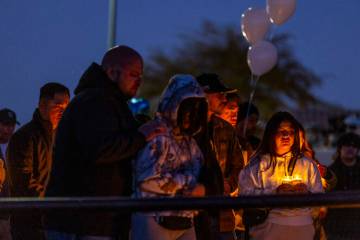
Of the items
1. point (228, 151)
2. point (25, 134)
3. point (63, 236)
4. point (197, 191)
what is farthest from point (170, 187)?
point (25, 134)

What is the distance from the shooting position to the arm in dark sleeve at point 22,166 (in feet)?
20.5

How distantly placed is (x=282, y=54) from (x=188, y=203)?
102ft

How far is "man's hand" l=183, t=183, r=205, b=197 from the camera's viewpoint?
4.56m

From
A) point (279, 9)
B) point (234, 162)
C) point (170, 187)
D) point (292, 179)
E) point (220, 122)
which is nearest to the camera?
point (170, 187)

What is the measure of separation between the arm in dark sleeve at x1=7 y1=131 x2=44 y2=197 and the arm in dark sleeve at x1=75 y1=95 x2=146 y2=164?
1917 mm

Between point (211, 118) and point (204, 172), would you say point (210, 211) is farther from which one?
point (211, 118)

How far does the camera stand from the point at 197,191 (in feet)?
15.1

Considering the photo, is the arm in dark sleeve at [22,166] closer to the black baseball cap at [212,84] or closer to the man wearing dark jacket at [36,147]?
the man wearing dark jacket at [36,147]

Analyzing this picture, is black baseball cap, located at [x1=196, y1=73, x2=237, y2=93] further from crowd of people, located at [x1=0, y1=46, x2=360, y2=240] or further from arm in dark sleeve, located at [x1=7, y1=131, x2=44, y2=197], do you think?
arm in dark sleeve, located at [x1=7, y1=131, x2=44, y2=197]

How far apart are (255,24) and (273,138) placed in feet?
12.4

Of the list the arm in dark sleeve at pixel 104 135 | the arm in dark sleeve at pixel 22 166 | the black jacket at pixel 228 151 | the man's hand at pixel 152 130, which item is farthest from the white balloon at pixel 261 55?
the arm in dark sleeve at pixel 104 135

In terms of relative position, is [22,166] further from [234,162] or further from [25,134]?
[234,162]

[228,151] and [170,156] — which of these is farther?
[228,151]

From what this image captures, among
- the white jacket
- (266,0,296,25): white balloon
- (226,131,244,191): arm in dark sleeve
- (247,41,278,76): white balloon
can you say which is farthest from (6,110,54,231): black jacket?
(266,0,296,25): white balloon
